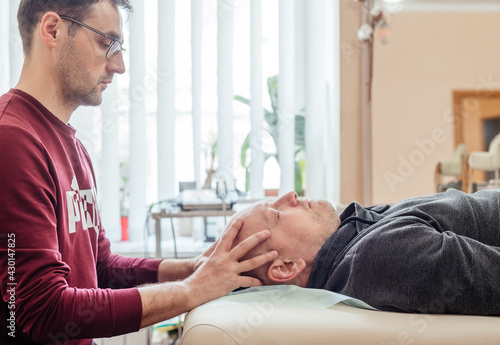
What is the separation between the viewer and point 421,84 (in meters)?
2.01

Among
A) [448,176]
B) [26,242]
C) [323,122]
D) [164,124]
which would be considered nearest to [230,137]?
[164,124]

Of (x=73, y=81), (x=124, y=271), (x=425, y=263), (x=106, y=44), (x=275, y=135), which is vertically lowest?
(x=124, y=271)

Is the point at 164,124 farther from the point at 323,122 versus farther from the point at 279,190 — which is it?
the point at 323,122

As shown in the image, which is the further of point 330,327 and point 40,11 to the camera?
point 40,11

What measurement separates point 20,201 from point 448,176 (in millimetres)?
1815

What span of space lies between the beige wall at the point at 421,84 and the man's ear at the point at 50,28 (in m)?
1.52

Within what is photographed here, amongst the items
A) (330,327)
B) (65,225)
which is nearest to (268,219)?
(330,327)

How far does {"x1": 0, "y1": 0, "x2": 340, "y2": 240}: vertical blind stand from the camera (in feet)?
7.07

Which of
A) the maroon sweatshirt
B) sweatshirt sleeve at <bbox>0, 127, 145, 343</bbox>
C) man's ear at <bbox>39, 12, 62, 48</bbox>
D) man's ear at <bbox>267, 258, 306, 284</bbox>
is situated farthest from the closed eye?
man's ear at <bbox>267, 258, 306, 284</bbox>

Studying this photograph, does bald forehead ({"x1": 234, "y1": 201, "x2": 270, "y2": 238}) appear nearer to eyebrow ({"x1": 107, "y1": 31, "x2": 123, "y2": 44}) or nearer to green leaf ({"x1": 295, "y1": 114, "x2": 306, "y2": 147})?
eyebrow ({"x1": 107, "y1": 31, "x2": 123, "y2": 44})

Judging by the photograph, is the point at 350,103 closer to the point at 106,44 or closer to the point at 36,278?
the point at 106,44

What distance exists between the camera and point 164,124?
7.07 ft

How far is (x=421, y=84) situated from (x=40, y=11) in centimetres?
160

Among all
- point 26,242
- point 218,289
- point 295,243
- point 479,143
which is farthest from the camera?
point 479,143
